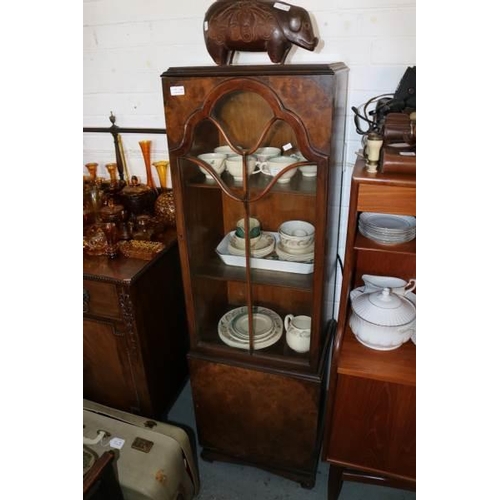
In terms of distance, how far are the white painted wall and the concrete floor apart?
0.99 m

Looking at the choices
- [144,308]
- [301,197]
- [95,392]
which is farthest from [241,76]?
[95,392]

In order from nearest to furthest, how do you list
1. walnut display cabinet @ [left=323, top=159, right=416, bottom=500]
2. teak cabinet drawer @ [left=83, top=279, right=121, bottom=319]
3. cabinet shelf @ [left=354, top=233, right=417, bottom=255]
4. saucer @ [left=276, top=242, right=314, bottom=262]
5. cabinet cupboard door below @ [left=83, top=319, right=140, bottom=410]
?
cabinet shelf @ [left=354, top=233, right=417, bottom=255]
walnut display cabinet @ [left=323, top=159, right=416, bottom=500]
saucer @ [left=276, top=242, right=314, bottom=262]
teak cabinet drawer @ [left=83, top=279, right=121, bottom=319]
cabinet cupboard door below @ [left=83, top=319, right=140, bottom=410]

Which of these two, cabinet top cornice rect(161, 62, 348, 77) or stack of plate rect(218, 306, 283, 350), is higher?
cabinet top cornice rect(161, 62, 348, 77)

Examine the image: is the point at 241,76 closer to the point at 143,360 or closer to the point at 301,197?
the point at 301,197

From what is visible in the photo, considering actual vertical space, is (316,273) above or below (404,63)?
below

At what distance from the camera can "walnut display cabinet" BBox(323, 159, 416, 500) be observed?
3.67 feet

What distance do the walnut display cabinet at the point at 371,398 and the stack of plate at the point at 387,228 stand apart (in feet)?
0.05

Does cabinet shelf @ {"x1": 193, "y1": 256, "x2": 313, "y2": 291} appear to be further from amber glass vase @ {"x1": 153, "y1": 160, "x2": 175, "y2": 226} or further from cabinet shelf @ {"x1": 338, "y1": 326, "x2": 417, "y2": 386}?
amber glass vase @ {"x1": 153, "y1": 160, "x2": 175, "y2": 226}

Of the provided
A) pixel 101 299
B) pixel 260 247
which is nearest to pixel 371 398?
pixel 260 247

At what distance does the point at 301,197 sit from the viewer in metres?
1.21

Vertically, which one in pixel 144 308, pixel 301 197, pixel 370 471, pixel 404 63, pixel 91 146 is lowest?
pixel 370 471

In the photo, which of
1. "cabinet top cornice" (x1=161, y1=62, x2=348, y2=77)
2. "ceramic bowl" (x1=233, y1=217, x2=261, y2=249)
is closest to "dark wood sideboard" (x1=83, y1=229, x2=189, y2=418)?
"ceramic bowl" (x1=233, y1=217, x2=261, y2=249)
